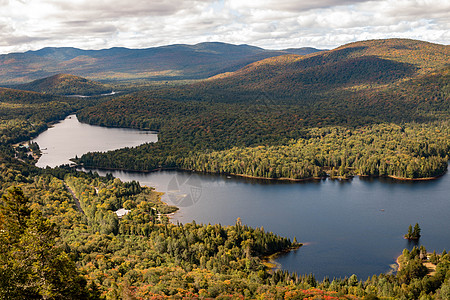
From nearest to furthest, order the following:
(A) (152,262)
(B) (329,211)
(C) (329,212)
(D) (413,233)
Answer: (A) (152,262)
(D) (413,233)
(C) (329,212)
(B) (329,211)

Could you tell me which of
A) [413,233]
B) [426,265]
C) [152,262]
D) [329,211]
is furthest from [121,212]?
[426,265]

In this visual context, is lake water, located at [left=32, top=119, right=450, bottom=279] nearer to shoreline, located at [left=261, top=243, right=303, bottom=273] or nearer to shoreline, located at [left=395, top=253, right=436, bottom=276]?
shoreline, located at [left=261, top=243, right=303, bottom=273]

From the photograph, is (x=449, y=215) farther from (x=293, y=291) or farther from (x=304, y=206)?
(x=293, y=291)

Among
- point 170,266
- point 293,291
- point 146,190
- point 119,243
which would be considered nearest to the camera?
point 293,291

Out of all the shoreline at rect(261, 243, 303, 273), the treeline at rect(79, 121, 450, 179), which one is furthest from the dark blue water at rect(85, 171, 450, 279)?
the treeline at rect(79, 121, 450, 179)

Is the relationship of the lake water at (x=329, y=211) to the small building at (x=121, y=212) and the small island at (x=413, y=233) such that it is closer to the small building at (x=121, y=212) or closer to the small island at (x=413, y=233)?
the small island at (x=413, y=233)

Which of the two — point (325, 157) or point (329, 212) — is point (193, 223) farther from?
point (325, 157)

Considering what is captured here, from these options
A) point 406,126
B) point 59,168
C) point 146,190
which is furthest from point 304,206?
point 406,126

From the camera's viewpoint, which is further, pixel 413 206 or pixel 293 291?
pixel 413 206

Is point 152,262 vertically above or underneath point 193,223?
underneath
